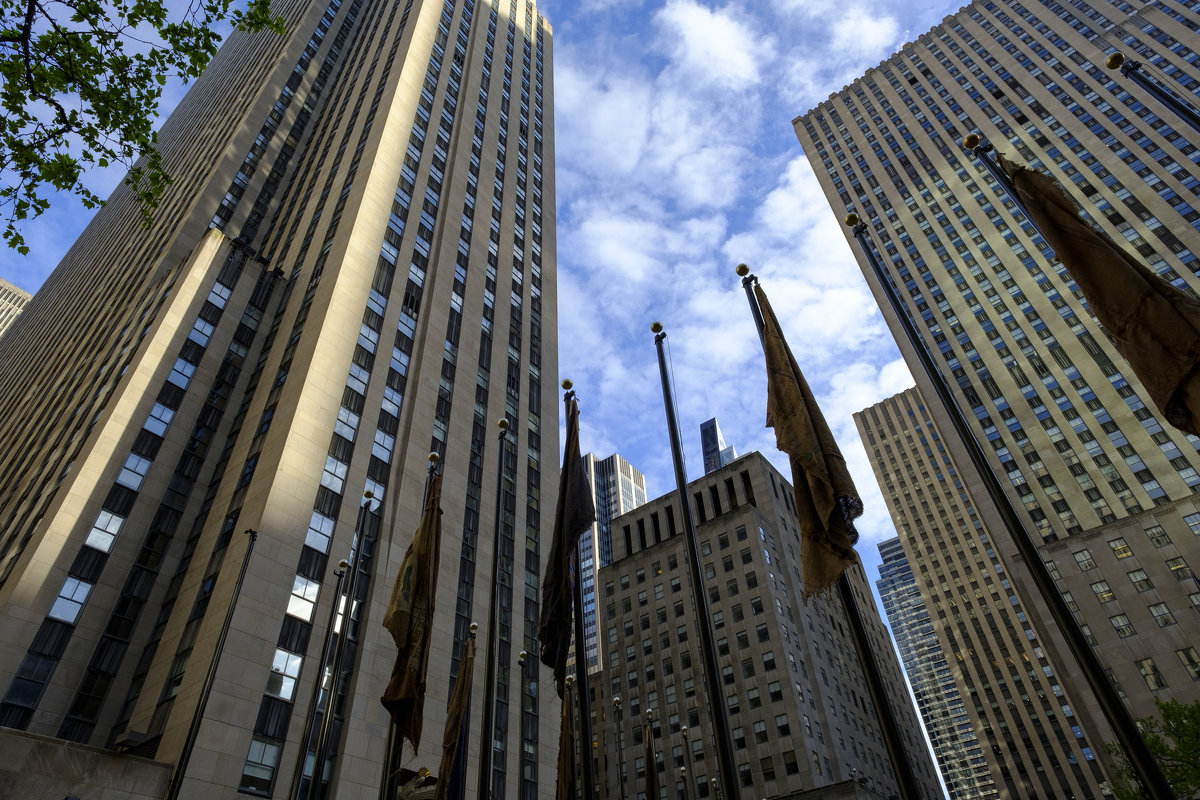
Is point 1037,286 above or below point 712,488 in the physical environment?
above

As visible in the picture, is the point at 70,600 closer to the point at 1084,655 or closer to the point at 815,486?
the point at 815,486

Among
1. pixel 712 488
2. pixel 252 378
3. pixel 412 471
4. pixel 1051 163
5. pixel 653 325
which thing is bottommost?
pixel 653 325

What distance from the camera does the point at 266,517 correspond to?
35969mm

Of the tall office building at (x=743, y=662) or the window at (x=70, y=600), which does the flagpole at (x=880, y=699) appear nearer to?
the window at (x=70, y=600)

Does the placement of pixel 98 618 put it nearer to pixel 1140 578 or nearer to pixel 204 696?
pixel 204 696

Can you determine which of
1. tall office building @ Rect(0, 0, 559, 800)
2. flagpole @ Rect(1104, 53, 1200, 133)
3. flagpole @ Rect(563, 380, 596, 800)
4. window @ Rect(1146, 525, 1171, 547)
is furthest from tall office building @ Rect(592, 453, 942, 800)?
flagpole @ Rect(1104, 53, 1200, 133)

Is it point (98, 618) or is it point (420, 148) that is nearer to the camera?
point (98, 618)

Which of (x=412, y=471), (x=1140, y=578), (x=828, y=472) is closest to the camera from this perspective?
(x=828, y=472)

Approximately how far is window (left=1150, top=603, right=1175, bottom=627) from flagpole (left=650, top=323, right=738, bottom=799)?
6010 centimetres

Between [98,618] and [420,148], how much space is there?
146 feet

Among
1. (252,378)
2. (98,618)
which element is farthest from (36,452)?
(98,618)

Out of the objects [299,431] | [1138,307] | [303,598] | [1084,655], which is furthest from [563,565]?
[299,431]

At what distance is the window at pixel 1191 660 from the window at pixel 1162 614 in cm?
220

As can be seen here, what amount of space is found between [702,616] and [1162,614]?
62.7 meters
